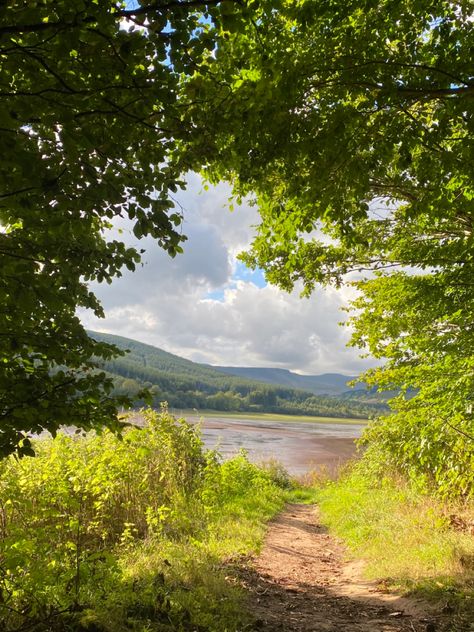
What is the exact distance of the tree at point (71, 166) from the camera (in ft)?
7.11

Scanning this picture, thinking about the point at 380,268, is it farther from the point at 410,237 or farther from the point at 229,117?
the point at 229,117

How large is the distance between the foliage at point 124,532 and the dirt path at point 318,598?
1.56ft

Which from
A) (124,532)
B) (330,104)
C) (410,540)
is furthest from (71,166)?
(410,540)

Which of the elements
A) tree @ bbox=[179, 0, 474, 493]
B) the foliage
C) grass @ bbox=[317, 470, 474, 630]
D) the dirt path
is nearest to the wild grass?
grass @ bbox=[317, 470, 474, 630]

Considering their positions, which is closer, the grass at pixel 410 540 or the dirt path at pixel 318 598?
the dirt path at pixel 318 598

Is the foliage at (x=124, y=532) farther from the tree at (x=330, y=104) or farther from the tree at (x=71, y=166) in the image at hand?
the tree at (x=330, y=104)

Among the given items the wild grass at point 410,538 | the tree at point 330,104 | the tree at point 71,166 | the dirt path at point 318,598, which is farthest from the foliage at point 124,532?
the tree at point 330,104

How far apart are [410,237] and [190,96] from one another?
21.2 feet

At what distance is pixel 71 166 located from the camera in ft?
7.65

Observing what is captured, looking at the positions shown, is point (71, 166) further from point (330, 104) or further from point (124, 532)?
point (124, 532)

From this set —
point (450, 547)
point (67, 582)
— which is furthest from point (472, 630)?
point (67, 582)

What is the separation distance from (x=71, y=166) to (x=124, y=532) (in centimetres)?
542

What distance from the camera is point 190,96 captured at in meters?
3.04

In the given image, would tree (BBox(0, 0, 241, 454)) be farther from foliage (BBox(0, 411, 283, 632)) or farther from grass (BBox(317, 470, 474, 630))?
grass (BBox(317, 470, 474, 630))
